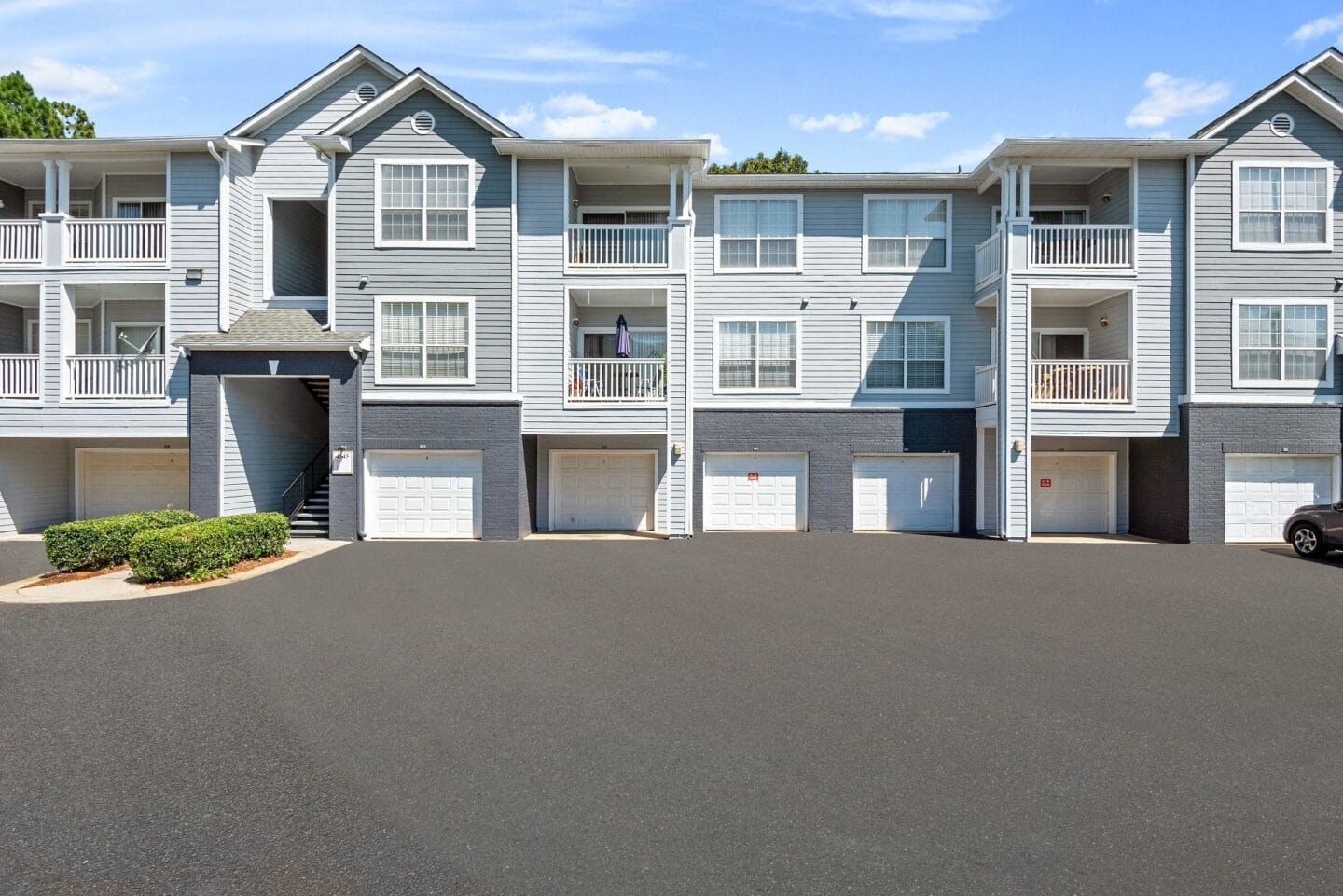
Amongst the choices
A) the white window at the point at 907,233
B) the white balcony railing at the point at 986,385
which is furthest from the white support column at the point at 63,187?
the white balcony railing at the point at 986,385

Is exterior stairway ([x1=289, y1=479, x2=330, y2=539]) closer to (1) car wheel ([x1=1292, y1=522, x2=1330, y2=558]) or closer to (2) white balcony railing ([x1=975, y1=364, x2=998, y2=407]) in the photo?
(2) white balcony railing ([x1=975, y1=364, x2=998, y2=407])

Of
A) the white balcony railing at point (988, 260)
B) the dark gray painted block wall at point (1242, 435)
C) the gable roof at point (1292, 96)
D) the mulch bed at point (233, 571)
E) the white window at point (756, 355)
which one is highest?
the gable roof at point (1292, 96)

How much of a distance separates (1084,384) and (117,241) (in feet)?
69.6

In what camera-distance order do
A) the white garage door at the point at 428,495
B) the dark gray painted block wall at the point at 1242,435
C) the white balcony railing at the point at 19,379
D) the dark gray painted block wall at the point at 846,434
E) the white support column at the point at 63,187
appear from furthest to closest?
the dark gray painted block wall at the point at 846,434 < the white garage door at the point at 428,495 < the white support column at the point at 63,187 < the white balcony railing at the point at 19,379 < the dark gray painted block wall at the point at 1242,435

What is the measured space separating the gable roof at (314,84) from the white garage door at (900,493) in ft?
47.3

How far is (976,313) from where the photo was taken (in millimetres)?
17781

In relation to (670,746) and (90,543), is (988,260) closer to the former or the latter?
(670,746)

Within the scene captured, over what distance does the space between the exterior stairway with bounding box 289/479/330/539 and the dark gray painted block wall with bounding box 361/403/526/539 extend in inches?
80.6

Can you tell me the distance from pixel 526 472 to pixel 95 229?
10612 millimetres

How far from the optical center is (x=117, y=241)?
1622cm

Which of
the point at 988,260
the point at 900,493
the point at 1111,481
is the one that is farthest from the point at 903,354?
the point at 1111,481

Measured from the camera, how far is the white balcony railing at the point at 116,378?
15.9m

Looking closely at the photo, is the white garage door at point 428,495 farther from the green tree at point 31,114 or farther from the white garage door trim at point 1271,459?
the green tree at point 31,114

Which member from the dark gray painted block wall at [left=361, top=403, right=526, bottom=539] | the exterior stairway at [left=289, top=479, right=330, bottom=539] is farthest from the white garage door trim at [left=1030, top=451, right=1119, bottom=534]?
the exterior stairway at [left=289, top=479, right=330, bottom=539]
